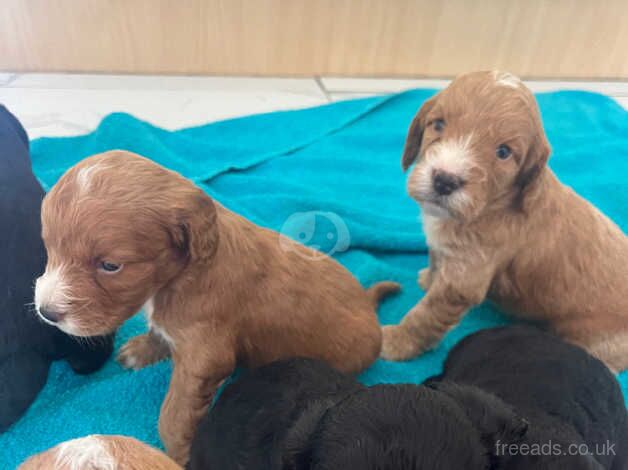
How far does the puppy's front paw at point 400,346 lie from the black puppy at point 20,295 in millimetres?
1614

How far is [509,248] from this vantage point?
106 inches

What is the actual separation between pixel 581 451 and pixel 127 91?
469cm

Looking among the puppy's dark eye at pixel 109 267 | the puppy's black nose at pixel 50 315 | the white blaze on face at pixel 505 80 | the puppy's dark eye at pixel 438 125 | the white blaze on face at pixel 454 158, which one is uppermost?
the white blaze on face at pixel 505 80

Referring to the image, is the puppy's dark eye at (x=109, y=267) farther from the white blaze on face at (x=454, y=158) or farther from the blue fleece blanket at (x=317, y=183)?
the white blaze on face at (x=454, y=158)

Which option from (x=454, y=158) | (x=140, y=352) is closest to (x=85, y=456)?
(x=140, y=352)

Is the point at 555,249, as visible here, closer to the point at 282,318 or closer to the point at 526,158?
the point at 526,158

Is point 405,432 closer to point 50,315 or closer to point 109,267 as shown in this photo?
point 109,267

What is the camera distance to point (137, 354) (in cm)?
279

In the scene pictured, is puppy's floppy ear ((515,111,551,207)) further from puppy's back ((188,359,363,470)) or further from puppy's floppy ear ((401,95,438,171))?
puppy's back ((188,359,363,470))

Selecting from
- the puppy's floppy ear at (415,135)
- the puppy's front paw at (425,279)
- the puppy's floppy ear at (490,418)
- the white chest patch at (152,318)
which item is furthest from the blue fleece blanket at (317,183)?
the puppy's floppy ear at (490,418)

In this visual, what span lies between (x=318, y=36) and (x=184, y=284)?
3918 mm

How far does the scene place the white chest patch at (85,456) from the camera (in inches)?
52.7

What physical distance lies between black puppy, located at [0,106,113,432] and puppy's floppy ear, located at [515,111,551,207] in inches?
88.9

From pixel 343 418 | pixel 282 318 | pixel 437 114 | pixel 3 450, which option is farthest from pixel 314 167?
pixel 343 418
